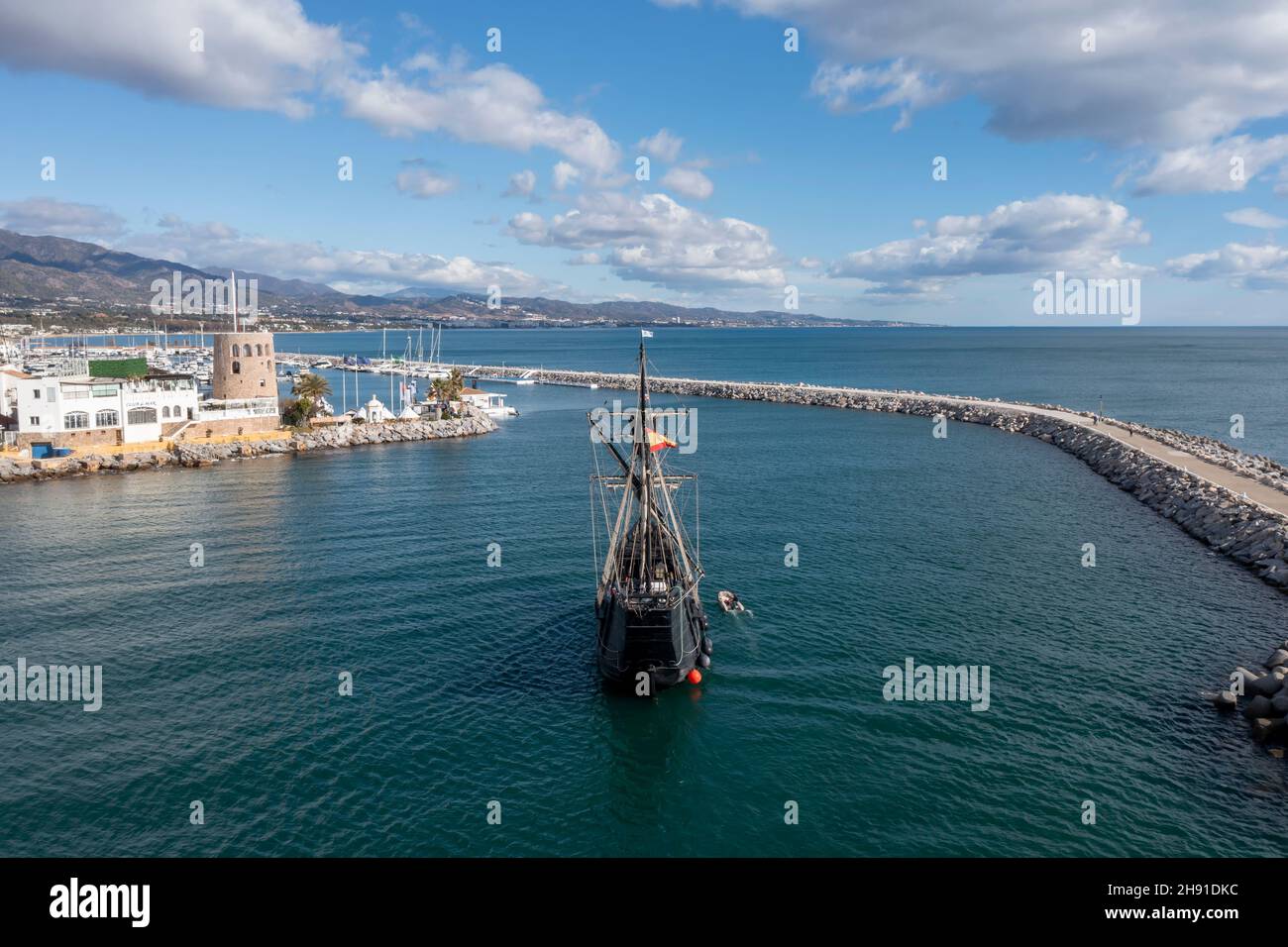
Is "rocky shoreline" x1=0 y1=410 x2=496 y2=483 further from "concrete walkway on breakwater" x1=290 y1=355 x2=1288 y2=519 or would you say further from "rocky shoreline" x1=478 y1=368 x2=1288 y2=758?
"rocky shoreline" x1=478 y1=368 x2=1288 y2=758

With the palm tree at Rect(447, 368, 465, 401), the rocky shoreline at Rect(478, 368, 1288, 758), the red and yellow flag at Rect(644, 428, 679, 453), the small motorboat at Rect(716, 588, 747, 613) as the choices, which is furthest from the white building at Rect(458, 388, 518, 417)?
the red and yellow flag at Rect(644, 428, 679, 453)

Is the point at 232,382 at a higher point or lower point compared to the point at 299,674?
higher

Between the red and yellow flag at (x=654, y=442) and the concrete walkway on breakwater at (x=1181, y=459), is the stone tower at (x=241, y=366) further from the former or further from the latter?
the concrete walkway on breakwater at (x=1181, y=459)

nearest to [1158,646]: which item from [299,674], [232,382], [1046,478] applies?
[299,674]

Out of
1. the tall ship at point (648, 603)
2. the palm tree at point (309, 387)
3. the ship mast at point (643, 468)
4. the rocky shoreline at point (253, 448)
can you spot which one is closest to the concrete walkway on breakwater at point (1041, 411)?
the tall ship at point (648, 603)

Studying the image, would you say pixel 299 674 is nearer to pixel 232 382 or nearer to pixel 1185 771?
pixel 1185 771

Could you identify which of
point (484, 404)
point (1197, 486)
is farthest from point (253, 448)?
point (1197, 486)
